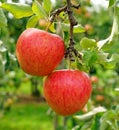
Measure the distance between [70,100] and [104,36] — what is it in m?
1.95

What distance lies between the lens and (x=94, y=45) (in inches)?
48.7

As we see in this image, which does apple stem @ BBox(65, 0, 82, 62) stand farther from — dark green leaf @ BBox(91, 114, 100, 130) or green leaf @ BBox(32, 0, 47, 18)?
dark green leaf @ BBox(91, 114, 100, 130)

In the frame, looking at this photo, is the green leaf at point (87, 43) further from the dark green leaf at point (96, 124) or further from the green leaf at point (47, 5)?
the dark green leaf at point (96, 124)

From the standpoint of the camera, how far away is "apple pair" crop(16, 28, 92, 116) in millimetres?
1166

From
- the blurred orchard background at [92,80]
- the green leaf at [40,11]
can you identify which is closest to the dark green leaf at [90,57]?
the blurred orchard background at [92,80]

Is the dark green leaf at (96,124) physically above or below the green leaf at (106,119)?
below

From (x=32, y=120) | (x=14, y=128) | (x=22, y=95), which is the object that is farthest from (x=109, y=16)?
(x=22, y=95)

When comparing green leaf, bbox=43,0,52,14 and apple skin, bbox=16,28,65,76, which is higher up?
green leaf, bbox=43,0,52,14

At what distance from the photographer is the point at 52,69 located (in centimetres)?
120

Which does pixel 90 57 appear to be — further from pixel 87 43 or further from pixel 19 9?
pixel 19 9

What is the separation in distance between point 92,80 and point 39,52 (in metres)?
2.46

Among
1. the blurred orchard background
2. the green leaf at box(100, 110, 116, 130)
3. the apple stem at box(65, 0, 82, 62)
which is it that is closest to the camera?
the apple stem at box(65, 0, 82, 62)

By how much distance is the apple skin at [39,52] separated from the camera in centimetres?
116

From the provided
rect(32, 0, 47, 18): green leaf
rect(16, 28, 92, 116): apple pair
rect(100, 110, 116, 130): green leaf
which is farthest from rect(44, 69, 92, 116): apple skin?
rect(100, 110, 116, 130): green leaf
